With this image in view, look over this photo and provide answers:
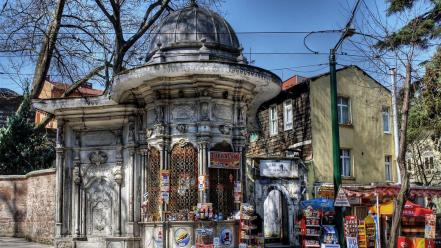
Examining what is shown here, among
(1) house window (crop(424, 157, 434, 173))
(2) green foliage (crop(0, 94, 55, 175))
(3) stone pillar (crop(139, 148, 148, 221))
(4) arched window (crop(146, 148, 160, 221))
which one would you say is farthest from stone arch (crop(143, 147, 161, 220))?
(1) house window (crop(424, 157, 434, 173))

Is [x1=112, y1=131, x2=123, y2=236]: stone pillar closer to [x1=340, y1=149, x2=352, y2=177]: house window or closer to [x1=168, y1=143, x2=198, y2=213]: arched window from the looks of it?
[x1=168, y1=143, x2=198, y2=213]: arched window

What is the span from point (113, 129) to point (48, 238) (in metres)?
5.74

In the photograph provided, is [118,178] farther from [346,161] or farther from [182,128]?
[346,161]

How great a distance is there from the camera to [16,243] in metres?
20.6

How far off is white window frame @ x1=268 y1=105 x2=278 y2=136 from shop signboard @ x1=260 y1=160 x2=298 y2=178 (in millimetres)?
5839

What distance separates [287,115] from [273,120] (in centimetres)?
132

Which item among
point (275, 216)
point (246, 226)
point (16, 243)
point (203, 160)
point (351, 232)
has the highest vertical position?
point (203, 160)

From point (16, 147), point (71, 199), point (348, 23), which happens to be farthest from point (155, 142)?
point (16, 147)

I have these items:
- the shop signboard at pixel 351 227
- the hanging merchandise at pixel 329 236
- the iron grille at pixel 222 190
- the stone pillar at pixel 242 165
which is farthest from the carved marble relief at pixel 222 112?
the shop signboard at pixel 351 227

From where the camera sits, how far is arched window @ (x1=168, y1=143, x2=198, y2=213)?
1550cm

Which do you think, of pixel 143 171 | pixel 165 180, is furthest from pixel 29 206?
pixel 165 180

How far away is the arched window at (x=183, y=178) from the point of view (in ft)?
50.9

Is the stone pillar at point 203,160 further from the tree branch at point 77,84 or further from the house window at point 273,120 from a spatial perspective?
the house window at point 273,120

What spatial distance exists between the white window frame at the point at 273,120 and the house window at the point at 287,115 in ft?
3.00
